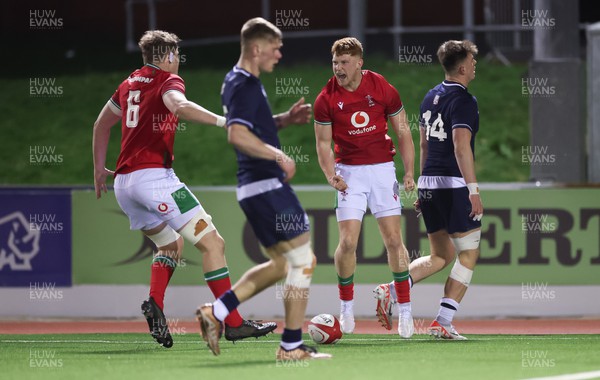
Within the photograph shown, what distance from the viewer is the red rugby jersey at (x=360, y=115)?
11.0 meters

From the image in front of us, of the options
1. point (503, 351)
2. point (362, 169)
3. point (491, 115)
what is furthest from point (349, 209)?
point (491, 115)

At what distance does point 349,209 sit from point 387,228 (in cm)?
37

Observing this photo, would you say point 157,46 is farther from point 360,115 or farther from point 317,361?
point 317,361

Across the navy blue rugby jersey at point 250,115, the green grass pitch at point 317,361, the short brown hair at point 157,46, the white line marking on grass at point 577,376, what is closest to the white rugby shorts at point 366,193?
the green grass pitch at point 317,361

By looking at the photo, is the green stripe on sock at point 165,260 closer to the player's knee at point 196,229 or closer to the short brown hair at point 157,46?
the player's knee at point 196,229

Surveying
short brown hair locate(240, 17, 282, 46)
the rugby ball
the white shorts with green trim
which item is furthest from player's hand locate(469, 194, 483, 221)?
short brown hair locate(240, 17, 282, 46)

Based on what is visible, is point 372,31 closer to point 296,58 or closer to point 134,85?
point 296,58

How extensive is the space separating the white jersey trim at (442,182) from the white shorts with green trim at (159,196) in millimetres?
2032

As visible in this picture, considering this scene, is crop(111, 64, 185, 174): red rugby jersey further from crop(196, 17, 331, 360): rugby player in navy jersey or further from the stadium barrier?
the stadium barrier

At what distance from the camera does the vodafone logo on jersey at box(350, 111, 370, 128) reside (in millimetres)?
10969

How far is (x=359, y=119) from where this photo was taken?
11.0m

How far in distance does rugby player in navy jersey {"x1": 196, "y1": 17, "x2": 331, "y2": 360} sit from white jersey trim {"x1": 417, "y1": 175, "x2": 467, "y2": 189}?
234 cm

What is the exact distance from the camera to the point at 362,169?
1102 centimetres

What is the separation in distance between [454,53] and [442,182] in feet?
3.63
